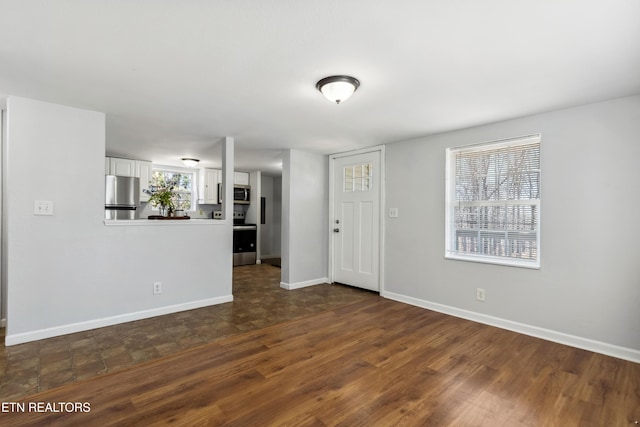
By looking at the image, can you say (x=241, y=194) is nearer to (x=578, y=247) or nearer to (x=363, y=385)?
(x=363, y=385)

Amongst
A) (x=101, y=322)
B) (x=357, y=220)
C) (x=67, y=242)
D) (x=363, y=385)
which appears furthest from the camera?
(x=357, y=220)

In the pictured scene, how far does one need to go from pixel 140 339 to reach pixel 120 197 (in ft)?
10.9

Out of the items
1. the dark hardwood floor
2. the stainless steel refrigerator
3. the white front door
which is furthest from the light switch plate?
the white front door

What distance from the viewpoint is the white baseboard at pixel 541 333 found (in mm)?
2531

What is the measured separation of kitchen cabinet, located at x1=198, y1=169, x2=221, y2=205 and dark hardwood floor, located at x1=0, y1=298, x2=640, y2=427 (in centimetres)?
439

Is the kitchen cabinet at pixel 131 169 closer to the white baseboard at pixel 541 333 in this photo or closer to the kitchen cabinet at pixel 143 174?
the kitchen cabinet at pixel 143 174

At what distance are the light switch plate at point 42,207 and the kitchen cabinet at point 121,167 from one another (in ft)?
9.31

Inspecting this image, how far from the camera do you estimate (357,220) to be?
4738mm

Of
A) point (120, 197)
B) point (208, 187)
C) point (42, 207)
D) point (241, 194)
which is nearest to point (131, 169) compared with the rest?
point (120, 197)

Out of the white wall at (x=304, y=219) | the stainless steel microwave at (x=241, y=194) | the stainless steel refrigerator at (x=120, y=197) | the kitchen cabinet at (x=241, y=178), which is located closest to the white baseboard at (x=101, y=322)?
the white wall at (x=304, y=219)

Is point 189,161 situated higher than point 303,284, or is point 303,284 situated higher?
point 189,161

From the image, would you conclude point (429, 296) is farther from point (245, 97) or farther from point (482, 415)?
point (245, 97)

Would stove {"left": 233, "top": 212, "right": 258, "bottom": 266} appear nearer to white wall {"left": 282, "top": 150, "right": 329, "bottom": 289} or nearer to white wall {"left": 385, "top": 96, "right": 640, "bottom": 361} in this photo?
white wall {"left": 282, "top": 150, "right": 329, "bottom": 289}

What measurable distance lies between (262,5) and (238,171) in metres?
5.89
